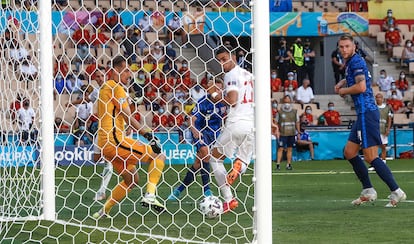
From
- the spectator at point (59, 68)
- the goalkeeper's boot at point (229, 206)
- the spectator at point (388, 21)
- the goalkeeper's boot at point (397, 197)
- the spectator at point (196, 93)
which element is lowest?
the goalkeeper's boot at point (397, 197)

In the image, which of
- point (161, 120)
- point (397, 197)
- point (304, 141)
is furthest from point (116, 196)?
point (304, 141)

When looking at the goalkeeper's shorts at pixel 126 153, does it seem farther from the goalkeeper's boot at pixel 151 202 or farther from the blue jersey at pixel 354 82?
the blue jersey at pixel 354 82

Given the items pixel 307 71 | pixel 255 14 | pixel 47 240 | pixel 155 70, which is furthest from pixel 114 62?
pixel 307 71

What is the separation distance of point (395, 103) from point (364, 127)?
58.0 ft

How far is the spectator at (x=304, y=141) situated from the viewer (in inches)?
1000

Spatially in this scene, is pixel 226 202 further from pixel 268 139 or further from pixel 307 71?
pixel 307 71

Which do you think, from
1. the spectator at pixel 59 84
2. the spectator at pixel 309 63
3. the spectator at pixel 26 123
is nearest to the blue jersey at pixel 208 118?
the spectator at pixel 59 84

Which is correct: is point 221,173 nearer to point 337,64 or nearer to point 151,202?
point 151,202

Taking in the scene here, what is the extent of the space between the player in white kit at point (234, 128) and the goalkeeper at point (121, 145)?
0.67 m

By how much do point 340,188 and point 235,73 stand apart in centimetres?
496

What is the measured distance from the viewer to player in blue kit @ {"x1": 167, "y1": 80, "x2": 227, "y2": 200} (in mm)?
→ 11484

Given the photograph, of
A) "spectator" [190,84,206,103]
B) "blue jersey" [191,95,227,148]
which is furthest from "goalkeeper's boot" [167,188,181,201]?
"spectator" [190,84,206,103]

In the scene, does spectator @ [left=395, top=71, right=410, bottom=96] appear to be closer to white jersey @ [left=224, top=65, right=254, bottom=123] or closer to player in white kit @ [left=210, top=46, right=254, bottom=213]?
player in white kit @ [left=210, top=46, right=254, bottom=213]

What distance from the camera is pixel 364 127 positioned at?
1140 cm
